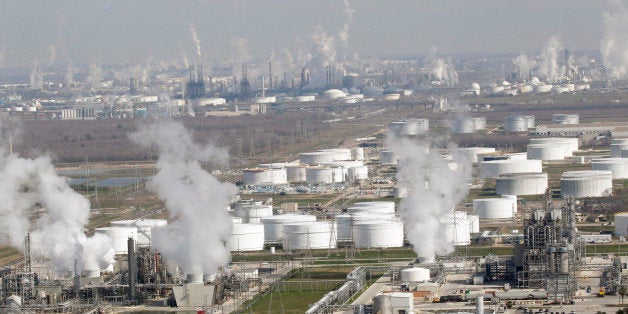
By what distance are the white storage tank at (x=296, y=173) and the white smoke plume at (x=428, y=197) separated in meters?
4.36

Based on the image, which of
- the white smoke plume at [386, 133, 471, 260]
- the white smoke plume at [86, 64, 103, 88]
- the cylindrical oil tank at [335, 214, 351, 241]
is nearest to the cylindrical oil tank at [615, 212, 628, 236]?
the white smoke plume at [386, 133, 471, 260]

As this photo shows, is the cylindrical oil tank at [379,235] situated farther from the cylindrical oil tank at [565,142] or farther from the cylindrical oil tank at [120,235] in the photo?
the cylindrical oil tank at [565,142]

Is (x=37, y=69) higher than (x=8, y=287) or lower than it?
higher

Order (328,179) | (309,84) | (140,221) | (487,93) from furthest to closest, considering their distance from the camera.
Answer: (309,84)
(487,93)
(328,179)
(140,221)

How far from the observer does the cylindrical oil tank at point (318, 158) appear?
6806 centimetres

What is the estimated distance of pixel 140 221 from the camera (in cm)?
4666

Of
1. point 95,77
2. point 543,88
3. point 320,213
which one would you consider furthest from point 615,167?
point 95,77

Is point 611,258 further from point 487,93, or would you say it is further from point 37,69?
point 37,69

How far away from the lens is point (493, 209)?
1933 inches

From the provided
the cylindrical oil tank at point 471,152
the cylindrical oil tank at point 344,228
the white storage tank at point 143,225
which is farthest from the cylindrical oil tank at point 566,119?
the white storage tank at point 143,225

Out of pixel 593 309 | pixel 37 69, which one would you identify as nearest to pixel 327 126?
pixel 593 309

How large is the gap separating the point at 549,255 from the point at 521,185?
1994cm

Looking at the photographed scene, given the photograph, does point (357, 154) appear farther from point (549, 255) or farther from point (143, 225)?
point (549, 255)

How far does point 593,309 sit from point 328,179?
31122mm
